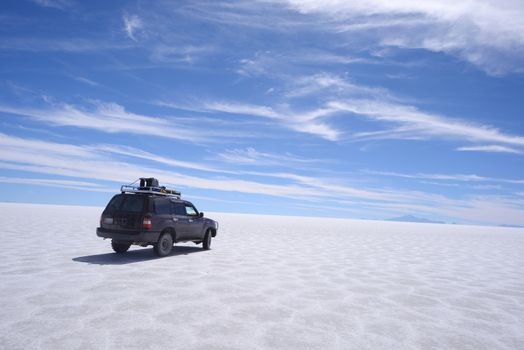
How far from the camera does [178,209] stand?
12484 millimetres

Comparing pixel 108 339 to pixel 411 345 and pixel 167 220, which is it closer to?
pixel 411 345

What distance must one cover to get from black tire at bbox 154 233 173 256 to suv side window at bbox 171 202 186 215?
788 millimetres

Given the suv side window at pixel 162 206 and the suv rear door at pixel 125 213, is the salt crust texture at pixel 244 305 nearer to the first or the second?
the suv rear door at pixel 125 213

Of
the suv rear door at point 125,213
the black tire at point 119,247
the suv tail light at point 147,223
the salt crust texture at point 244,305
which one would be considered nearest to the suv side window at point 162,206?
the suv rear door at point 125,213

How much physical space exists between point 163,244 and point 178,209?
4.17 feet

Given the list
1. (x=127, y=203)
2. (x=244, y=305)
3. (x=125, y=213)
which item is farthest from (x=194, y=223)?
(x=244, y=305)

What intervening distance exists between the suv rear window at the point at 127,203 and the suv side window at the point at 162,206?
45 centimetres

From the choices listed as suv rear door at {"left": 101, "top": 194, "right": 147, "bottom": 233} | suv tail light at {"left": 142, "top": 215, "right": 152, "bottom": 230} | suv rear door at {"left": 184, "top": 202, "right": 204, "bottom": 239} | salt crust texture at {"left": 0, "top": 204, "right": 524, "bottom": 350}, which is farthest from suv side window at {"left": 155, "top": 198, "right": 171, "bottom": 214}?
salt crust texture at {"left": 0, "top": 204, "right": 524, "bottom": 350}

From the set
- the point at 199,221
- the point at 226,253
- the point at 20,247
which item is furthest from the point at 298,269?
the point at 20,247

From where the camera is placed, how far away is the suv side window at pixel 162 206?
11414mm

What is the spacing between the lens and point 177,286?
761cm

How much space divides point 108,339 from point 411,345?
3.82 m

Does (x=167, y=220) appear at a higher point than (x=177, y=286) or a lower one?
higher

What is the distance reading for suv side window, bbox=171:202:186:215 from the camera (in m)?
12.2
